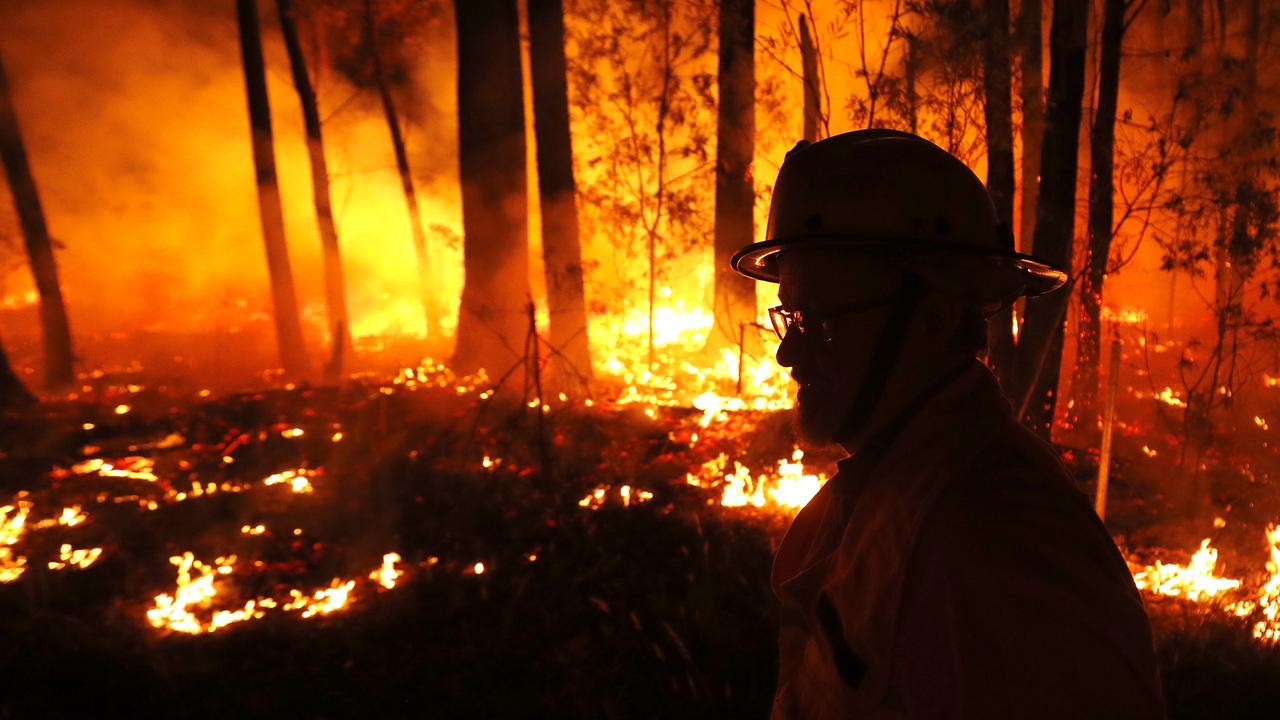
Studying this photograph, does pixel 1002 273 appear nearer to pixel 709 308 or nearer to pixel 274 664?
pixel 274 664

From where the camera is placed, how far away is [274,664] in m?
4.43

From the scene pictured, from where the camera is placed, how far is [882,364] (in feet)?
Answer: 5.36

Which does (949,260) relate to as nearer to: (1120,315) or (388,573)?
(388,573)

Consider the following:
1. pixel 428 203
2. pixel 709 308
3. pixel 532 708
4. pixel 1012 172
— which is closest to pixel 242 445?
pixel 532 708

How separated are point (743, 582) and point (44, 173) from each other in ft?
99.1

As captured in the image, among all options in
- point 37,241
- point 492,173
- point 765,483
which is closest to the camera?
point 765,483

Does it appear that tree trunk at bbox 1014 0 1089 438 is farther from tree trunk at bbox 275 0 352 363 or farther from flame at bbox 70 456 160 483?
tree trunk at bbox 275 0 352 363

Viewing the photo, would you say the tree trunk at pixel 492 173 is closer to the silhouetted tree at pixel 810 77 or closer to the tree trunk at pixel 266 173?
the silhouetted tree at pixel 810 77

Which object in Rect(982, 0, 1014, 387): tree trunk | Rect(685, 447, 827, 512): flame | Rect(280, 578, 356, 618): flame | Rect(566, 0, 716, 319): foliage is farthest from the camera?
Rect(566, 0, 716, 319): foliage

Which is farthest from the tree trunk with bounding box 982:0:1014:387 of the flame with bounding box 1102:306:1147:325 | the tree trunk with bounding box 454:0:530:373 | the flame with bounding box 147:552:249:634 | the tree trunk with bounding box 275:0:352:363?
the tree trunk with bounding box 275:0:352:363

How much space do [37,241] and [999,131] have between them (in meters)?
17.4

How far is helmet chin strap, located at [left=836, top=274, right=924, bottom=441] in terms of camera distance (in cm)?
163

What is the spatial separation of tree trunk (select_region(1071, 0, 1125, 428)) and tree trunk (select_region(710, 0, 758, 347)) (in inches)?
212

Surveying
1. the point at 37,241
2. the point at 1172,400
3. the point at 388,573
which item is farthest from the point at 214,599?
the point at 1172,400
